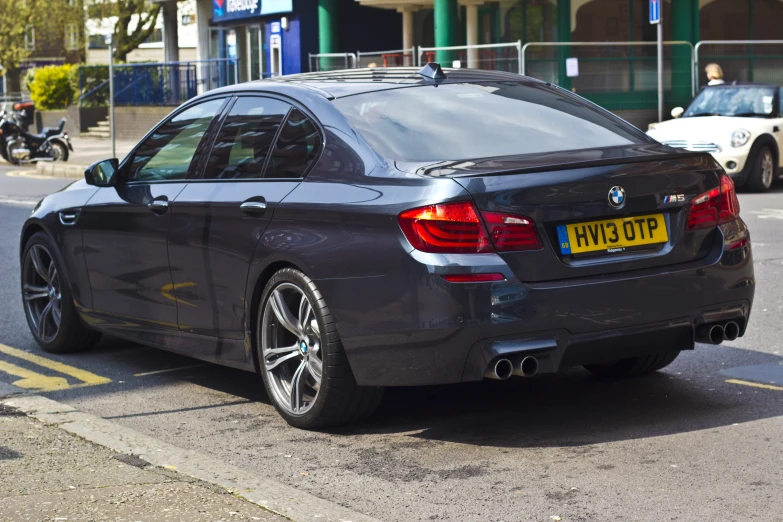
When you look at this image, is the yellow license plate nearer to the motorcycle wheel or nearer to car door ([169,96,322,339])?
car door ([169,96,322,339])

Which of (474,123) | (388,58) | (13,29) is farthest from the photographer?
(13,29)

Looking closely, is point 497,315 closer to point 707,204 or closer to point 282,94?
point 707,204

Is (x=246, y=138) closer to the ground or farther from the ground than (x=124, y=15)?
closer to the ground

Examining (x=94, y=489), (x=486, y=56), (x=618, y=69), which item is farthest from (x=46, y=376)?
(x=486, y=56)

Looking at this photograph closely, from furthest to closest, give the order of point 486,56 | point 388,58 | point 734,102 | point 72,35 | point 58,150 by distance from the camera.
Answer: point 72,35, point 388,58, point 58,150, point 486,56, point 734,102

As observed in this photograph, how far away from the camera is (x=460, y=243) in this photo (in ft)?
15.8

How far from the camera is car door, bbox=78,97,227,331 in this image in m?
6.28

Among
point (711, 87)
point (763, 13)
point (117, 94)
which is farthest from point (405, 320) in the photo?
point (117, 94)

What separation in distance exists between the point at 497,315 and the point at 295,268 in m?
1.00

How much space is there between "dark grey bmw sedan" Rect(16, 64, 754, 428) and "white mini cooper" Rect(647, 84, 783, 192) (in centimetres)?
1212

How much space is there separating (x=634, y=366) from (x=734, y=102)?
1355 centimetres

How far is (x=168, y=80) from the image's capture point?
38.8m

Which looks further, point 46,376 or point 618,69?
point 618,69

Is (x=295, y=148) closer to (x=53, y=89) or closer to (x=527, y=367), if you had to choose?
(x=527, y=367)
